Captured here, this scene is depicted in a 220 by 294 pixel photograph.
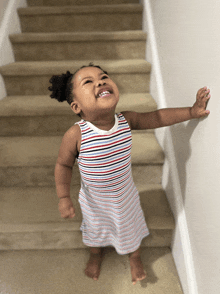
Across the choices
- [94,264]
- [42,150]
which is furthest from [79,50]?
[94,264]

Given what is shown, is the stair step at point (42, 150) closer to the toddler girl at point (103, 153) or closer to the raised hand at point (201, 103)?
the toddler girl at point (103, 153)

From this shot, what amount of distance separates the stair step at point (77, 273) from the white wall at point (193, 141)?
0.24 ft

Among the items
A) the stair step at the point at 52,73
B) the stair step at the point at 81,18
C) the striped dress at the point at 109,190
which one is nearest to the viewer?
the striped dress at the point at 109,190

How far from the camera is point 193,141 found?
748 millimetres

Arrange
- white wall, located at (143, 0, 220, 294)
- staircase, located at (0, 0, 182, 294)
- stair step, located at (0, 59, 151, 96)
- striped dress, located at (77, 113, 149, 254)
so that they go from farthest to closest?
stair step, located at (0, 59, 151, 96) < staircase, located at (0, 0, 182, 294) < striped dress, located at (77, 113, 149, 254) < white wall, located at (143, 0, 220, 294)

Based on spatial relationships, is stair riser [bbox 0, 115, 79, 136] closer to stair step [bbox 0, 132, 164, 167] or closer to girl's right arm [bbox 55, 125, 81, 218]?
stair step [bbox 0, 132, 164, 167]

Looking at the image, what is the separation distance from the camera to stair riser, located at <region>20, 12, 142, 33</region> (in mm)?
1556

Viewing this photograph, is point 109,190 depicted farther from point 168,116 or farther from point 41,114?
point 41,114

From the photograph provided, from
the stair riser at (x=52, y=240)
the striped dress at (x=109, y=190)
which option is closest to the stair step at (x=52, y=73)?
the striped dress at (x=109, y=190)

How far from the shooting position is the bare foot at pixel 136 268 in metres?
0.89

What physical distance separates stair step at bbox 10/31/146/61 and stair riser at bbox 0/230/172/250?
1131 mm

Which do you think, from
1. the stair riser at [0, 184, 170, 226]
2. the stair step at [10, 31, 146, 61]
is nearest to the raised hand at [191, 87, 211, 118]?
the stair riser at [0, 184, 170, 226]

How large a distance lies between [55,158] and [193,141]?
66 centimetres

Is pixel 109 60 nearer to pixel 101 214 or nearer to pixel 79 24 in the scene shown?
pixel 79 24
